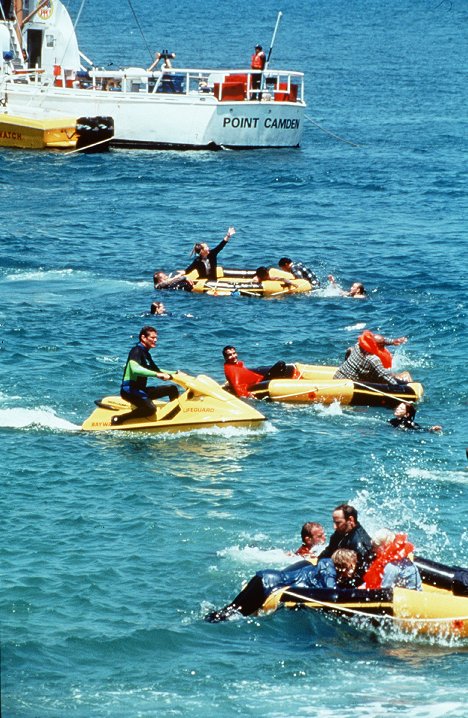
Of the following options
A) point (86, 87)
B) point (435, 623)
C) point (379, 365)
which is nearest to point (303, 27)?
point (86, 87)

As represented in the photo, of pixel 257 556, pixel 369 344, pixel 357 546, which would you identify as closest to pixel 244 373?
pixel 369 344

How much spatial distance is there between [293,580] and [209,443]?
21.2ft

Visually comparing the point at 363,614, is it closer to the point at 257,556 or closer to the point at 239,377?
the point at 257,556

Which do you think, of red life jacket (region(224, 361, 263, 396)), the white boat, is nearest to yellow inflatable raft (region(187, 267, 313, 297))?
red life jacket (region(224, 361, 263, 396))

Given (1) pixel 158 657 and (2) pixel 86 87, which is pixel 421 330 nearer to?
(1) pixel 158 657

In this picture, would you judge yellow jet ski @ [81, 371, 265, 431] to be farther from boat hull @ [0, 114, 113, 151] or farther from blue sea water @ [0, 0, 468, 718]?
boat hull @ [0, 114, 113, 151]

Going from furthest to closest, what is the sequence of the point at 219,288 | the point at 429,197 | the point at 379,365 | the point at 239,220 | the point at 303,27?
the point at 303,27 < the point at 429,197 < the point at 239,220 < the point at 219,288 < the point at 379,365

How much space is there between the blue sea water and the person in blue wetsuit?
22cm

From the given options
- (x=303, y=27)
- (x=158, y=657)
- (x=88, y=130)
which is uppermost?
(x=303, y=27)

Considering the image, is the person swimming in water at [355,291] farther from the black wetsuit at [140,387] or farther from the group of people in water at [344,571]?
the group of people in water at [344,571]

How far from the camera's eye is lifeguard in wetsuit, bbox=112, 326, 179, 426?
76.6ft

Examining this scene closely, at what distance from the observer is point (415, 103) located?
74062 mm

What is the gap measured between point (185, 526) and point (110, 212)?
26.5 meters

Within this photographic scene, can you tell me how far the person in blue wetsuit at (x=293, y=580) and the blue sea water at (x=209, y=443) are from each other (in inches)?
8.7
